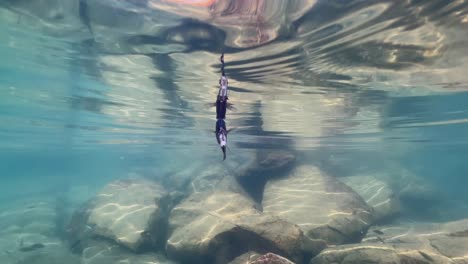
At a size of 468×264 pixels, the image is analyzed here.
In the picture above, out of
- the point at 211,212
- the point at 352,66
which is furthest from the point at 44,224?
the point at 352,66

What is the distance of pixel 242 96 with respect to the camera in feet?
47.5

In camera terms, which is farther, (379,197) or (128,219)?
(379,197)

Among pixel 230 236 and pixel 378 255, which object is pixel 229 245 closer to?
pixel 230 236

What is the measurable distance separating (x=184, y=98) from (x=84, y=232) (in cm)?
798

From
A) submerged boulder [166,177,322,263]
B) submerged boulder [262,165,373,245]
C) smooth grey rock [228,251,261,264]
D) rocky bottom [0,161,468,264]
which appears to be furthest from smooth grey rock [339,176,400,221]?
smooth grey rock [228,251,261,264]

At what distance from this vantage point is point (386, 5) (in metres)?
7.11

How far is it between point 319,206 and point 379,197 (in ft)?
24.1

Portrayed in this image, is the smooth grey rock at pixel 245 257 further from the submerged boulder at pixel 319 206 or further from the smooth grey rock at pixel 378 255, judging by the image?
the submerged boulder at pixel 319 206

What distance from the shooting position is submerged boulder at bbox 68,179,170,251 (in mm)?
10805

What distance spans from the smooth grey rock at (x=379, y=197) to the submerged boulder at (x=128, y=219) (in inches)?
450

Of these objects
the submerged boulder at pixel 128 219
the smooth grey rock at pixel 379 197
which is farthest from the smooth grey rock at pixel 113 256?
the smooth grey rock at pixel 379 197

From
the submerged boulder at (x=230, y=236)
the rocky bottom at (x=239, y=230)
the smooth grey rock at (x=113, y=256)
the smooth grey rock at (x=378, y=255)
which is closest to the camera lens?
the smooth grey rock at (x=378, y=255)

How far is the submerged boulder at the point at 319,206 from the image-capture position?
1024 cm

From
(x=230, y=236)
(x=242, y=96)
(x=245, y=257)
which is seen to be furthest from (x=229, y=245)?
(x=242, y=96)
